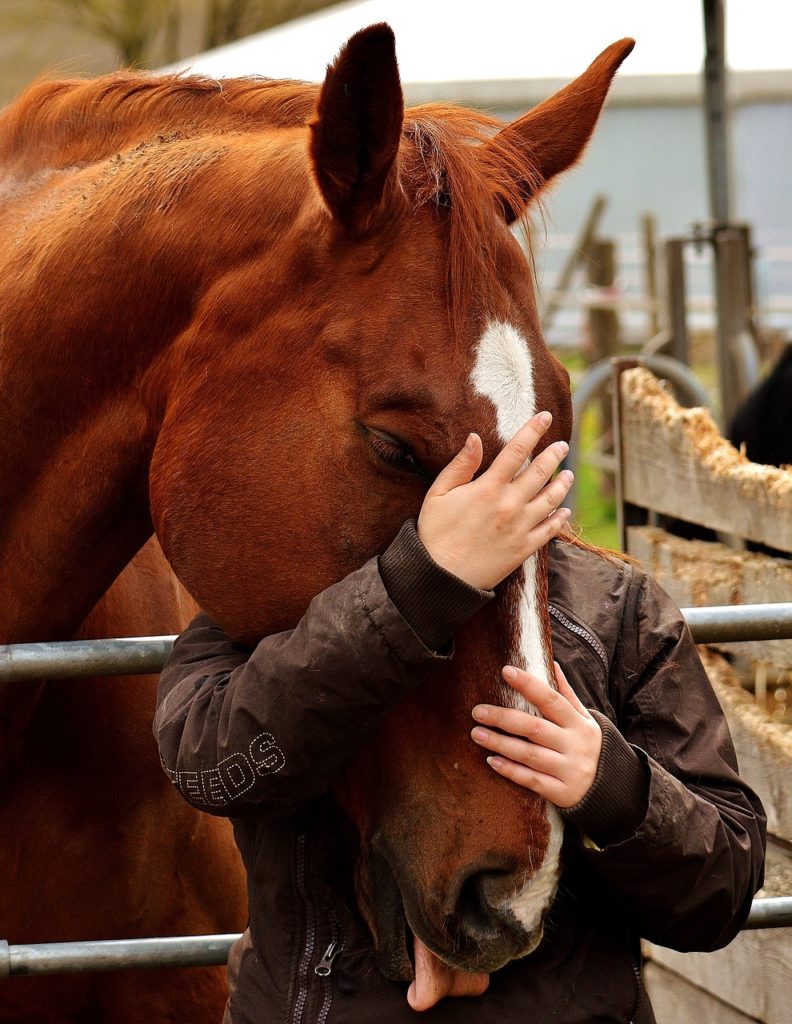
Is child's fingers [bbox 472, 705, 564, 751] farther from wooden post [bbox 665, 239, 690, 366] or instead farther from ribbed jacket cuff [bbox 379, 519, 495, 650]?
wooden post [bbox 665, 239, 690, 366]

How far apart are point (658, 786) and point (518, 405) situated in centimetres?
49

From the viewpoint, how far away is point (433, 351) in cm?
145

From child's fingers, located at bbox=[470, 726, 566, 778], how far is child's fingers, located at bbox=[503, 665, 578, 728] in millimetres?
40

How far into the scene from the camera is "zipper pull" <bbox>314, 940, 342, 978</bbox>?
1.52 meters

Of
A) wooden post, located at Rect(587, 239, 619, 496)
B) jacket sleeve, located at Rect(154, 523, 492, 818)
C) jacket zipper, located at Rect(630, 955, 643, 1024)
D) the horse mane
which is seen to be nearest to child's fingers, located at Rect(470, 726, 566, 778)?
jacket sleeve, located at Rect(154, 523, 492, 818)

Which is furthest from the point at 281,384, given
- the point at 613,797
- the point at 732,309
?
the point at 732,309

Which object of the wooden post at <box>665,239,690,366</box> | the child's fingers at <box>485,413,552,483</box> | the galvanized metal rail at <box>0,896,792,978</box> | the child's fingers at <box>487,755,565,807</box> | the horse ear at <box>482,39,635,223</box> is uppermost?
the horse ear at <box>482,39,635,223</box>

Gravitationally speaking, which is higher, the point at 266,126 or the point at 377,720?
the point at 266,126

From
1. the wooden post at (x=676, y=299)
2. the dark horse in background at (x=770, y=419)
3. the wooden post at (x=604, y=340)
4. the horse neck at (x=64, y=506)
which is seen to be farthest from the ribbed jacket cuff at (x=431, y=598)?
the wooden post at (x=604, y=340)

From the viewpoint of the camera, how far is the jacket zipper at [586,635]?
1.62 metres

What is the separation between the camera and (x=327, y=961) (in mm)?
1525

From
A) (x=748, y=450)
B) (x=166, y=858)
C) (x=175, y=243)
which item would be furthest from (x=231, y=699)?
(x=748, y=450)

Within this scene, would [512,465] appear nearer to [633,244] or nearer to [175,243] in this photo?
[175,243]

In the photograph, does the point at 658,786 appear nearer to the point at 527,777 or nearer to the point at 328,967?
the point at 527,777
